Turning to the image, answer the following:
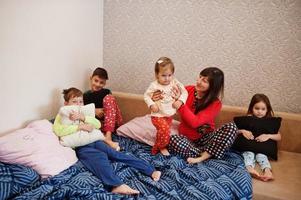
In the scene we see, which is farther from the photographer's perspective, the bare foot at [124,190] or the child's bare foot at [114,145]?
the child's bare foot at [114,145]

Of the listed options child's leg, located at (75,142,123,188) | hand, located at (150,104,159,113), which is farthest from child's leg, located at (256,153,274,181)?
child's leg, located at (75,142,123,188)

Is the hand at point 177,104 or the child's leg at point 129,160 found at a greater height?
the hand at point 177,104

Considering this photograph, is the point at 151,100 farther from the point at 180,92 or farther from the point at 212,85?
the point at 212,85

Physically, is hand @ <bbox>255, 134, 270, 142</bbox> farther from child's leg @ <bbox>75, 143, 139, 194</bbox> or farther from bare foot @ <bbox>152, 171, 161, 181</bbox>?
child's leg @ <bbox>75, 143, 139, 194</bbox>

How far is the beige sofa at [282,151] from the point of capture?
5.63 ft

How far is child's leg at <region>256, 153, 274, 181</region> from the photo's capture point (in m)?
1.83

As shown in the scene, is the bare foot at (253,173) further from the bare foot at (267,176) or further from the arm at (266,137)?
the arm at (266,137)

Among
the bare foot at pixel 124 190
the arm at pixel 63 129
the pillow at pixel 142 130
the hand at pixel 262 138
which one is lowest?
the bare foot at pixel 124 190

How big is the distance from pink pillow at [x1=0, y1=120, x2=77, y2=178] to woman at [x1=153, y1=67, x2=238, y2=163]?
27.7 inches

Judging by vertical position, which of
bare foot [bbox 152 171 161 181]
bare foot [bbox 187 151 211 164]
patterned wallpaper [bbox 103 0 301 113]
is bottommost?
bare foot [bbox 152 171 161 181]

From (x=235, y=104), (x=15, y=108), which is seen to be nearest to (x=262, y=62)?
(x=235, y=104)

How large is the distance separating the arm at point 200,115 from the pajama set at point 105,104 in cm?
56

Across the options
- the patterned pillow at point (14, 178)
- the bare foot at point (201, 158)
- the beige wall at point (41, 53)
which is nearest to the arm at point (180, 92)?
the bare foot at point (201, 158)

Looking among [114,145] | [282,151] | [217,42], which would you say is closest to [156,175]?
[114,145]
